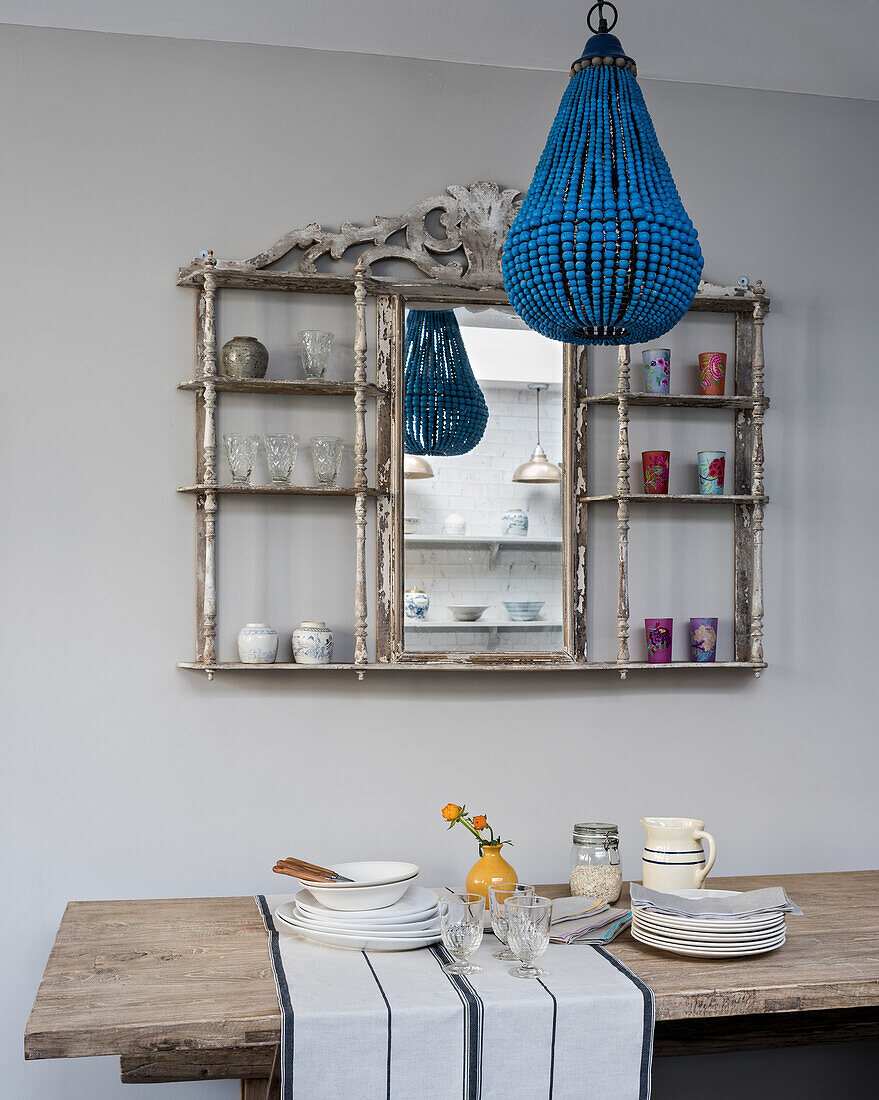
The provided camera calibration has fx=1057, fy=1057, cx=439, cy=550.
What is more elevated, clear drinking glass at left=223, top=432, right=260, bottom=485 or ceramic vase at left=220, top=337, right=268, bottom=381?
ceramic vase at left=220, top=337, right=268, bottom=381

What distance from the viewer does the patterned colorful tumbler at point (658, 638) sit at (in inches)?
93.3

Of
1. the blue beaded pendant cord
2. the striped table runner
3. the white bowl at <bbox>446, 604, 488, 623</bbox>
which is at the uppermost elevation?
the blue beaded pendant cord

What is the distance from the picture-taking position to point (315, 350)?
7.43 ft

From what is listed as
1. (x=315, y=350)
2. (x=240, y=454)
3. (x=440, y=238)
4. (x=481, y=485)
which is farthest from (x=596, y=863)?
(x=440, y=238)

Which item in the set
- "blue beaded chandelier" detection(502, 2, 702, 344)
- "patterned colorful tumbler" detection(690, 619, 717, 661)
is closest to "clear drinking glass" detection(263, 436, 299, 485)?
"blue beaded chandelier" detection(502, 2, 702, 344)

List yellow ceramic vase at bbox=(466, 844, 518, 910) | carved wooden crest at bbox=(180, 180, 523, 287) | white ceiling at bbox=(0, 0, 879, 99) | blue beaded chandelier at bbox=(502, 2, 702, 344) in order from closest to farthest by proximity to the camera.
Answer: blue beaded chandelier at bbox=(502, 2, 702, 344) < yellow ceramic vase at bbox=(466, 844, 518, 910) < white ceiling at bbox=(0, 0, 879, 99) < carved wooden crest at bbox=(180, 180, 523, 287)

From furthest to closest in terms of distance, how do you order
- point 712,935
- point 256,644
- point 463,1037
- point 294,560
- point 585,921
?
point 294,560 < point 256,644 < point 585,921 < point 712,935 < point 463,1037

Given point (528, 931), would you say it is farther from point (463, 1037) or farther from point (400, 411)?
point (400, 411)

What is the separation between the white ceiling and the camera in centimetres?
219

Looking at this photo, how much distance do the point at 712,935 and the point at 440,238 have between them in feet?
5.10

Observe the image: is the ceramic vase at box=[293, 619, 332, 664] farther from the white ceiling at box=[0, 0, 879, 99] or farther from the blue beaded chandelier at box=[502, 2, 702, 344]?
the white ceiling at box=[0, 0, 879, 99]

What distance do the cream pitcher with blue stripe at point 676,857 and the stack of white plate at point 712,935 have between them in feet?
0.59

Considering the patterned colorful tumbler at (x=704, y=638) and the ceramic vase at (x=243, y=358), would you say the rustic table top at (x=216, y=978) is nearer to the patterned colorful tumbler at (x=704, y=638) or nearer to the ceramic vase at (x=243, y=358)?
the patterned colorful tumbler at (x=704, y=638)

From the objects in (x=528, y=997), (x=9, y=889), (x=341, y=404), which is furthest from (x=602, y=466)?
(x=9, y=889)
